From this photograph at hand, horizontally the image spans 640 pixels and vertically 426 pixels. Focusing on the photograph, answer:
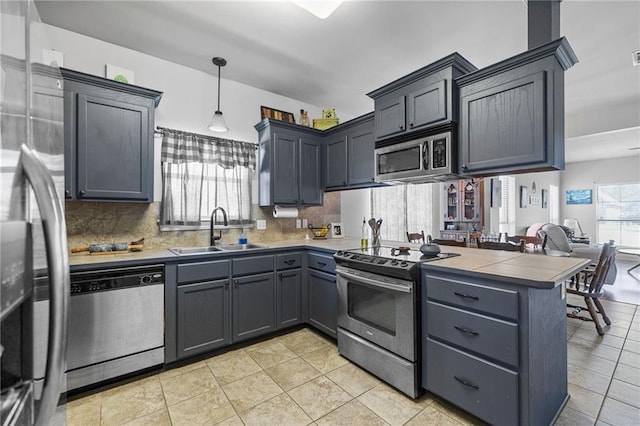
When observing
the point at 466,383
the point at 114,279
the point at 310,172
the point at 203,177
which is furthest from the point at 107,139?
the point at 466,383

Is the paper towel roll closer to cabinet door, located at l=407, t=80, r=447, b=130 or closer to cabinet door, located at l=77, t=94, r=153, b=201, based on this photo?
cabinet door, located at l=77, t=94, r=153, b=201

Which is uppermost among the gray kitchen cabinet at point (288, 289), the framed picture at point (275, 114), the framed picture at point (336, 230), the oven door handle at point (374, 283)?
the framed picture at point (275, 114)

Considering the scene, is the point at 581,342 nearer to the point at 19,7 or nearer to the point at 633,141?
the point at 19,7

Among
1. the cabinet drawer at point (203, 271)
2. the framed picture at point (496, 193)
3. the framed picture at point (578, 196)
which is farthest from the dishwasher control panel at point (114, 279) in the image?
the framed picture at point (578, 196)

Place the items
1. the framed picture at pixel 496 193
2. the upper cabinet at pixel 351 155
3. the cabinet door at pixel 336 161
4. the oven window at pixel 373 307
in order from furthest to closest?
the framed picture at pixel 496 193 → the cabinet door at pixel 336 161 → the upper cabinet at pixel 351 155 → the oven window at pixel 373 307

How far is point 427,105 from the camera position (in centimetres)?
245

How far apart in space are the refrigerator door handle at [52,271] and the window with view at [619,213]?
36.3 feet

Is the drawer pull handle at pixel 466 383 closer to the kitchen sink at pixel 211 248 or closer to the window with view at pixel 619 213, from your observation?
the kitchen sink at pixel 211 248

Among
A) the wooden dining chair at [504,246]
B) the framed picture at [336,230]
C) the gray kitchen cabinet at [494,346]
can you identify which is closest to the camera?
the gray kitchen cabinet at [494,346]

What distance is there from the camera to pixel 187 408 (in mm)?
1889

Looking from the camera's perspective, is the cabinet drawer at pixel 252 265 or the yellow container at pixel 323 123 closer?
the cabinet drawer at pixel 252 265

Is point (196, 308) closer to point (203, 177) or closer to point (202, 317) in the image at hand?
point (202, 317)

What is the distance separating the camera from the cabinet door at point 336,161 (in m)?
3.42

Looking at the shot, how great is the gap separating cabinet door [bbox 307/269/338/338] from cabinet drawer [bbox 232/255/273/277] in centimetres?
47
